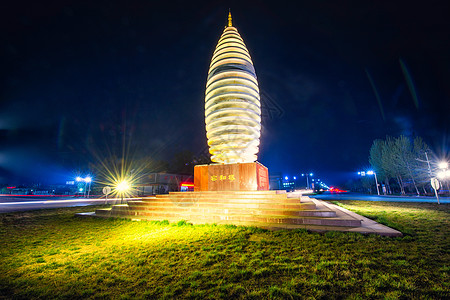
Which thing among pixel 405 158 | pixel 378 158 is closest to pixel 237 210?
pixel 405 158

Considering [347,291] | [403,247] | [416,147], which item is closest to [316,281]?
[347,291]

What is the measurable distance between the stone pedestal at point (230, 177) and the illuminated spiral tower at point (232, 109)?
1196 millimetres

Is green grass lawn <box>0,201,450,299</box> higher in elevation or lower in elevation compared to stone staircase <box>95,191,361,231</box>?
lower

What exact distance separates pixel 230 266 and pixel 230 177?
9389mm

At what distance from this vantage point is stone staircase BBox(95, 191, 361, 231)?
274 inches

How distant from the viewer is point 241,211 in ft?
28.1

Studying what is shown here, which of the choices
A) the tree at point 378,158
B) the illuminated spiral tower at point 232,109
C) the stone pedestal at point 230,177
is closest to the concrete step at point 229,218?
the stone pedestal at point 230,177

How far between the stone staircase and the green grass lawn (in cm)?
107

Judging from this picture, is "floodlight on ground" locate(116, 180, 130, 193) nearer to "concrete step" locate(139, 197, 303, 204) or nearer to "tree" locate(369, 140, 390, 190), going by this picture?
"concrete step" locate(139, 197, 303, 204)

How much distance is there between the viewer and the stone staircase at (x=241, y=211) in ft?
22.9

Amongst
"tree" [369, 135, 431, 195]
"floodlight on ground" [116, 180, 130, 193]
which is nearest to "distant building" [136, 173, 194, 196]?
"floodlight on ground" [116, 180, 130, 193]

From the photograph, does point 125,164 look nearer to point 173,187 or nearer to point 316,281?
point 173,187

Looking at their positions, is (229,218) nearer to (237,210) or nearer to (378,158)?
(237,210)

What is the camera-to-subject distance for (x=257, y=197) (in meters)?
9.80
